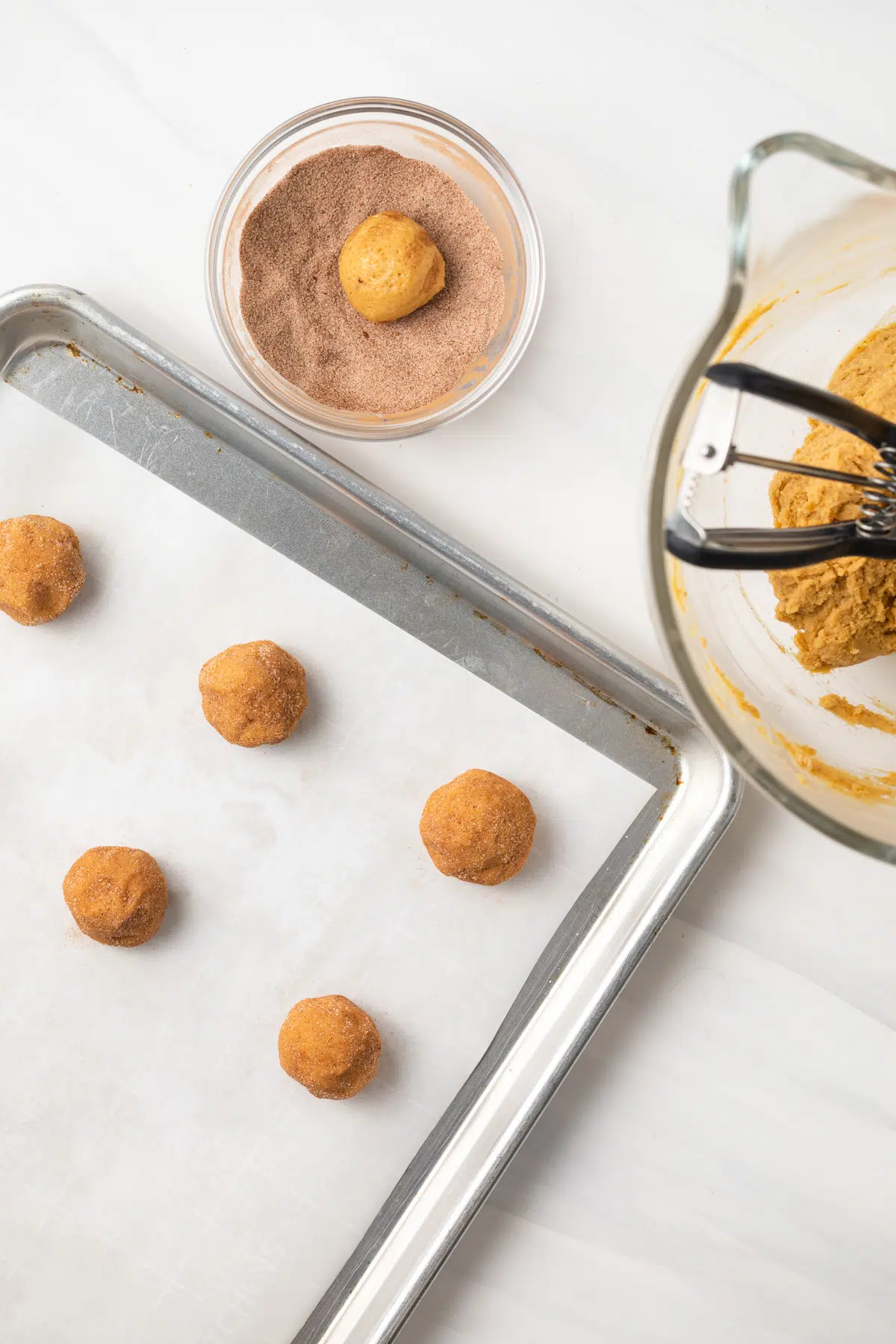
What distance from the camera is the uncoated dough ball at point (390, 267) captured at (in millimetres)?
1021

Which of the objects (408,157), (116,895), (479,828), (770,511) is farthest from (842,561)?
(116,895)

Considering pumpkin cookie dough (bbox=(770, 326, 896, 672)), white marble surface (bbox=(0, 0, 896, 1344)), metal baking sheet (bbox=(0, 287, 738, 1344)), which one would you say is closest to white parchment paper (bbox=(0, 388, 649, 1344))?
metal baking sheet (bbox=(0, 287, 738, 1344))

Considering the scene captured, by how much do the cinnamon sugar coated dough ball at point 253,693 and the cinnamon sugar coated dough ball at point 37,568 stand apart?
17cm

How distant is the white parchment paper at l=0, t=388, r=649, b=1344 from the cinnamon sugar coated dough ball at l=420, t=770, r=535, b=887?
3 cm

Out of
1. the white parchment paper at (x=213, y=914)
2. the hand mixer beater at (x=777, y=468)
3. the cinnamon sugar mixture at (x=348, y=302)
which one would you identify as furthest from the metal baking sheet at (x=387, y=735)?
the hand mixer beater at (x=777, y=468)

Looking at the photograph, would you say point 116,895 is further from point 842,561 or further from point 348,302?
point 842,561

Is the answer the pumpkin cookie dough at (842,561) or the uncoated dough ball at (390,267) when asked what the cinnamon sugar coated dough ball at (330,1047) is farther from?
the uncoated dough ball at (390,267)

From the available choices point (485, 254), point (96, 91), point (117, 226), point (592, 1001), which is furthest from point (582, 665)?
point (96, 91)

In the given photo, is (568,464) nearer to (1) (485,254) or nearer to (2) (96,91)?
(1) (485,254)

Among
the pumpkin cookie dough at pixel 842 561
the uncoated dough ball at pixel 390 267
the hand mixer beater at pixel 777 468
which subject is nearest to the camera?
the hand mixer beater at pixel 777 468

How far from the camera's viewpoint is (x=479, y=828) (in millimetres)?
1031

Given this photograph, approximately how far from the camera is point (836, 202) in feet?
2.69

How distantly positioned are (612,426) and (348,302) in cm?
33

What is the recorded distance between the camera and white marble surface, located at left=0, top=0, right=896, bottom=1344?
3.59 ft
